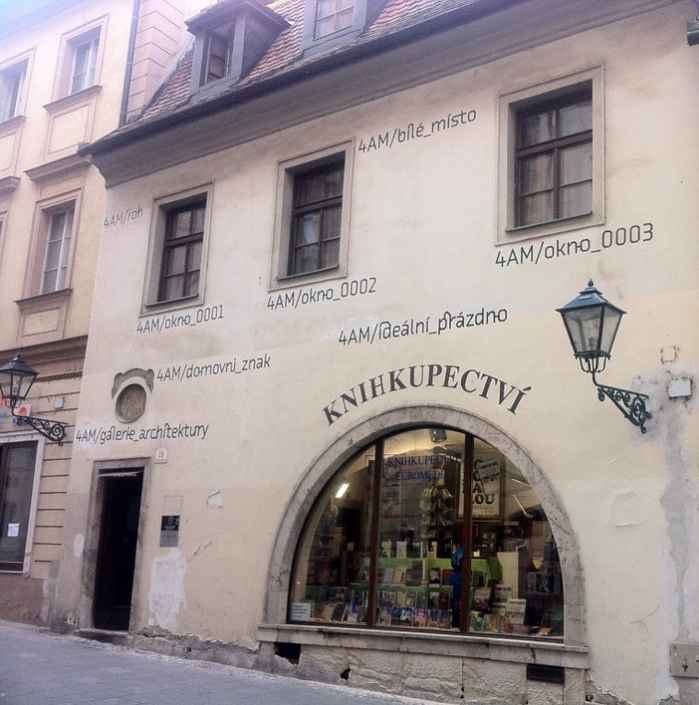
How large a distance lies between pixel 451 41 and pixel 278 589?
626 centimetres

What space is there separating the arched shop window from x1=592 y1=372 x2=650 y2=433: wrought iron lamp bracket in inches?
51.4

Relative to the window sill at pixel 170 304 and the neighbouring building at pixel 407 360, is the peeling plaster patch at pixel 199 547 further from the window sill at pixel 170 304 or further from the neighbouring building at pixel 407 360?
the window sill at pixel 170 304

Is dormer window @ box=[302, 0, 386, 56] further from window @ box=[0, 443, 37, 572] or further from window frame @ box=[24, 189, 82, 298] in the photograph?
window @ box=[0, 443, 37, 572]

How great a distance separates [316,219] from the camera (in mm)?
11531

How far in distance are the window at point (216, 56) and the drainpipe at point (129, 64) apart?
1871mm

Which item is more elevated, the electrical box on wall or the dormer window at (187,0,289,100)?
the dormer window at (187,0,289,100)

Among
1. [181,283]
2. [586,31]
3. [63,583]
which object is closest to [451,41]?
[586,31]

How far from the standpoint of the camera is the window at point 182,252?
12.7 meters

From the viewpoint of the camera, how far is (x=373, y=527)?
10.2 meters

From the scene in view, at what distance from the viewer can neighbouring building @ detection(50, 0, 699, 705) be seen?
27.0 feet

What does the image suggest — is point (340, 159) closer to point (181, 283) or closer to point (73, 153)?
point (181, 283)

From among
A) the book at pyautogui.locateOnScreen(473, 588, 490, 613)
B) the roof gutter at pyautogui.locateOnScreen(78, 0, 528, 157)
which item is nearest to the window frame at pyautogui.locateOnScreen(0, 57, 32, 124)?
the roof gutter at pyautogui.locateOnScreen(78, 0, 528, 157)

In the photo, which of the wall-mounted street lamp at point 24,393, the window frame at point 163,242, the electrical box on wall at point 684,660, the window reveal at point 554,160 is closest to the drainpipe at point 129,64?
the window frame at point 163,242

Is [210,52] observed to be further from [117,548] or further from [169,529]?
[117,548]
